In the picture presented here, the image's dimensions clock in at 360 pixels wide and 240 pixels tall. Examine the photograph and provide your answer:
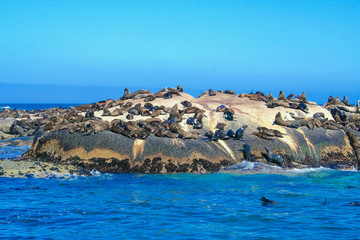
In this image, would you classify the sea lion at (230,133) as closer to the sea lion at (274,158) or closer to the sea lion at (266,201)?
the sea lion at (274,158)

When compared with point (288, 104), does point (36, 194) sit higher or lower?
lower

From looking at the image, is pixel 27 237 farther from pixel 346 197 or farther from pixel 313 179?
pixel 313 179

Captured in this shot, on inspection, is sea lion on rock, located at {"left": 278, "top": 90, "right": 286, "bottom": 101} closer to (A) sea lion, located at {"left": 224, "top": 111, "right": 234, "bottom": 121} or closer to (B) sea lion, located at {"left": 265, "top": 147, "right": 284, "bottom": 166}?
(A) sea lion, located at {"left": 224, "top": 111, "right": 234, "bottom": 121}

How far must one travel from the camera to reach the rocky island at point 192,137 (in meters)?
14.8

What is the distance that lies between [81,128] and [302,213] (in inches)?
327

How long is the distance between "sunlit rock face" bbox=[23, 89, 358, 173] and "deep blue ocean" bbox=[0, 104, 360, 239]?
70 centimetres

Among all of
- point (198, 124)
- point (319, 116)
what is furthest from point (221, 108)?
point (319, 116)

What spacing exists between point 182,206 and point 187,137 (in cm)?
498

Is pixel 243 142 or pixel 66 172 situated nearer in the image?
pixel 66 172

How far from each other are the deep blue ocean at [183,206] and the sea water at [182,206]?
0.8 inches

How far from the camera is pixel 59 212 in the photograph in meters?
10.1

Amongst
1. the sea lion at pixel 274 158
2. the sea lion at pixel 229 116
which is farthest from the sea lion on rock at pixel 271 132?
the sea lion at pixel 229 116

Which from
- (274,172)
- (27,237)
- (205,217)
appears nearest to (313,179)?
(274,172)

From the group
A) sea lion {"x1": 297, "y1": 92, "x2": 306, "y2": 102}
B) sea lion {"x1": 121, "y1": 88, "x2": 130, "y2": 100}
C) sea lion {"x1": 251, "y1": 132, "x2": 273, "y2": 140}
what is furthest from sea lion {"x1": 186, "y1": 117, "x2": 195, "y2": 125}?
sea lion {"x1": 297, "y1": 92, "x2": 306, "y2": 102}
